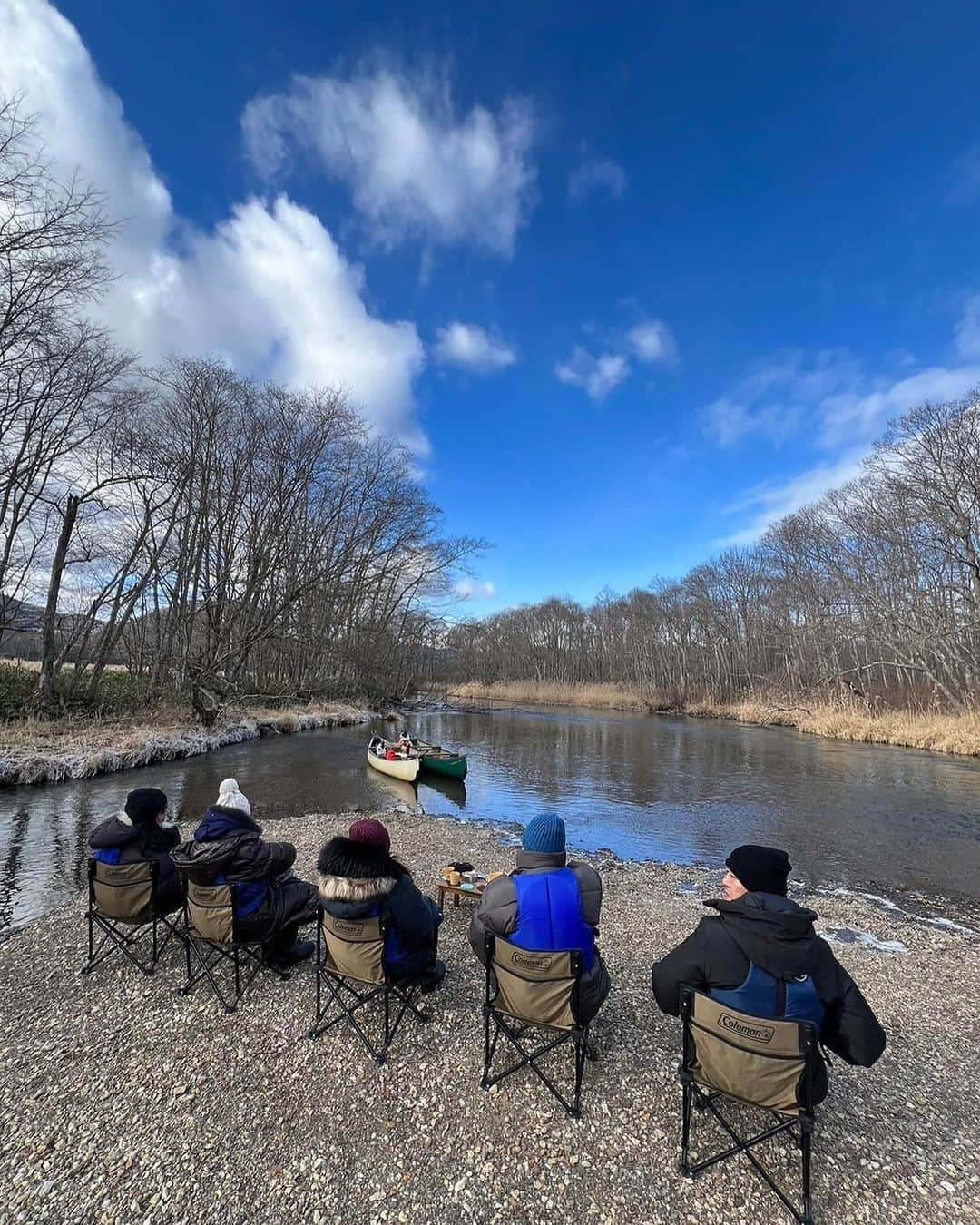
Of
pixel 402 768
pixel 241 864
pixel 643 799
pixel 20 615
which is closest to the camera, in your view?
pixel 241 864

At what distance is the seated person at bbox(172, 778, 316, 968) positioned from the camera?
4.01 m

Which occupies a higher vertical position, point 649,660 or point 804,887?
point 649,660

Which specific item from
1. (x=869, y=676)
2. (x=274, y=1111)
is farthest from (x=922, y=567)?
(x=274, y=1111)

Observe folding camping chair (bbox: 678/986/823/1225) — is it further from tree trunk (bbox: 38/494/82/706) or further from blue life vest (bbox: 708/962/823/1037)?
tree trunk (bbox: 38/494/82/706)

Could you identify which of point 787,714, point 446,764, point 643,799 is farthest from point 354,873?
point 787,714

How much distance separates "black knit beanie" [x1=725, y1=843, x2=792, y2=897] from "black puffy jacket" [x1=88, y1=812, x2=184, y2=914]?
407 cm

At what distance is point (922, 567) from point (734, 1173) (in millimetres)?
31306

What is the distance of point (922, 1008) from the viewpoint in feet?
15.0

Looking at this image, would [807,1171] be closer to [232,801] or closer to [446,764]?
[232,801]

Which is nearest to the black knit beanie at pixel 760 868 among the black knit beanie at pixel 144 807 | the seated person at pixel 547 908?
the seated person at pixel 547 908

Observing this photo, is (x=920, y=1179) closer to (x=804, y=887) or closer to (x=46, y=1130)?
(x=46, y=1130)

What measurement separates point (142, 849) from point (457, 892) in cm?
300

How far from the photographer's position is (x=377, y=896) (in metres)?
3.43

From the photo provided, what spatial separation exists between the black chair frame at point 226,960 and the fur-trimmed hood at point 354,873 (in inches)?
49.7
